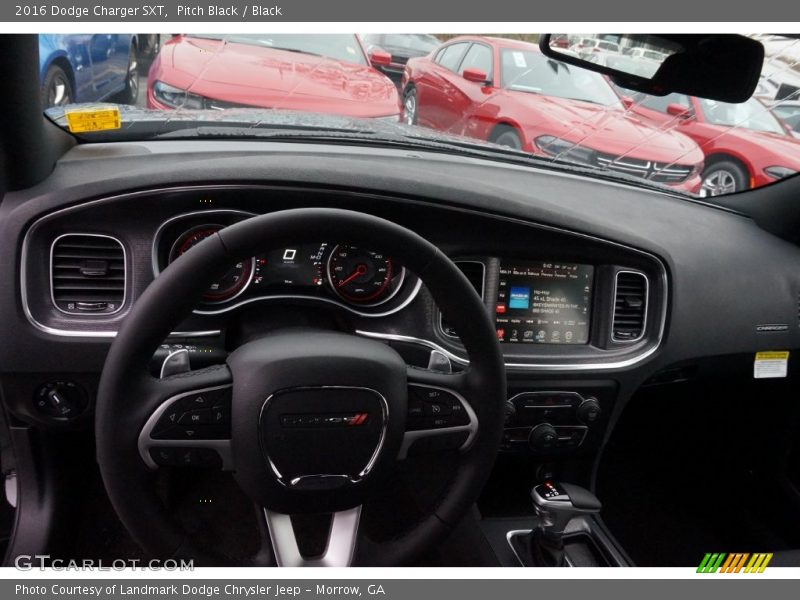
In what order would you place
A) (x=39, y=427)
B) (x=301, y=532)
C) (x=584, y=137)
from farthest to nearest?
1. (x=584, y=137)
2. (x=39, y=427)
3. (x=301, y=532)

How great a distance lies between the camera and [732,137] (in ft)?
9.74

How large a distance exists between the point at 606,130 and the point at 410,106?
799 millimetres

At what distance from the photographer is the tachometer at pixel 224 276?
1.80 meters

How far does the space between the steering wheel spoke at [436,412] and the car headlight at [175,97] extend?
1.34 metres

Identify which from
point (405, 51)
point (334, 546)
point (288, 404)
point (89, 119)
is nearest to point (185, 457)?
point (288, 404)

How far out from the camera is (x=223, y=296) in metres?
1.81

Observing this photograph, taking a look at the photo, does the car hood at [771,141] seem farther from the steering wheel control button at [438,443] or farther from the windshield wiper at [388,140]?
the steering wheel control button at [438,443]

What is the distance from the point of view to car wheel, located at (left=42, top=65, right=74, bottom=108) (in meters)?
1.99

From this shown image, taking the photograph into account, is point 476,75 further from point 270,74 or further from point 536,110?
point 270,74

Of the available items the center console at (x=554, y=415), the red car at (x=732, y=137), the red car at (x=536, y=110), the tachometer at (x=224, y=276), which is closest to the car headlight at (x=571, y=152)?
the red car at (x=536, y=110)

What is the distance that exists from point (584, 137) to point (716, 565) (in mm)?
1626

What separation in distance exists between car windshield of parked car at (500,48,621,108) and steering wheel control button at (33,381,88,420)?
6.43 ft

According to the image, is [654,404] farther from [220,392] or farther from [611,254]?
[220,392]

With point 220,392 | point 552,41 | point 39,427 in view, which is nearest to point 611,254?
point 552,41
